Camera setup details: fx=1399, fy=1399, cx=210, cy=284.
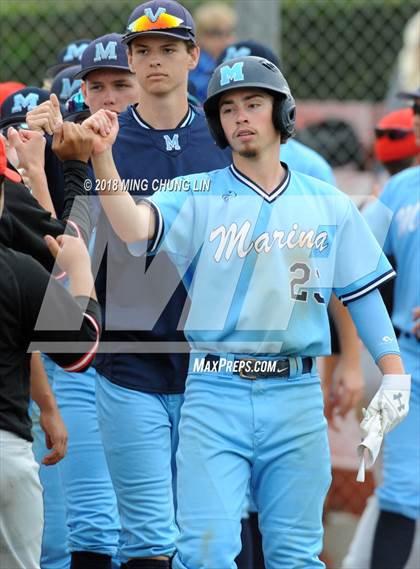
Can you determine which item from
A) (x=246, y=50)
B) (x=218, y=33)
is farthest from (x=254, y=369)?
(x=218, y=33)

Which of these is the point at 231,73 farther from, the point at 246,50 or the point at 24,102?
the point at 246,50

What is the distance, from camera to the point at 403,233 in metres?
6.15

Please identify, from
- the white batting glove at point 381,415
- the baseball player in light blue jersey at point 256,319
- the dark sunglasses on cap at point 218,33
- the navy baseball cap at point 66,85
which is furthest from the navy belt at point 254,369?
the dark sunglasses on cap at point 218,33

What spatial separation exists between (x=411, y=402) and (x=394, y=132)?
160 cm

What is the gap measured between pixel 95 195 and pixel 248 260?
0.71m

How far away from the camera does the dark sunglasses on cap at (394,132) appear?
691 centimetres

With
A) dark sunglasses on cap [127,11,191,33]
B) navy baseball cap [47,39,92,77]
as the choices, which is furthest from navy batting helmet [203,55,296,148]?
navy baseball cap [47,39,92,77]

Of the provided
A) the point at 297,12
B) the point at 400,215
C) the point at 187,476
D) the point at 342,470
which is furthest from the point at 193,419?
the point at 297,12

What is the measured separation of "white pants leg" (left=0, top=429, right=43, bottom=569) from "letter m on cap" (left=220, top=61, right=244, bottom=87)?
4.62ft

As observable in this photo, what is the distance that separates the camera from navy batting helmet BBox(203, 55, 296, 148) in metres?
4.56

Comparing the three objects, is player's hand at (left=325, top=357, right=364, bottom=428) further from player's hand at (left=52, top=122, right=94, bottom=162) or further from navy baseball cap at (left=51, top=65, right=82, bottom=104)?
player's hand at (left=52, top=122, right=94, bottom=162)

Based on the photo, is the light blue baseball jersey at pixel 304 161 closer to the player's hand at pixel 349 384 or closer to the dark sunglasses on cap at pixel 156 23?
the player's hand at pixel 349 384

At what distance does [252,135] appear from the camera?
4.58 m

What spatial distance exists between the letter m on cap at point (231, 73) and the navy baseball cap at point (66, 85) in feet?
5.05
